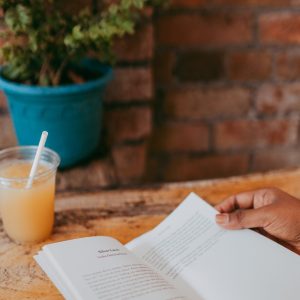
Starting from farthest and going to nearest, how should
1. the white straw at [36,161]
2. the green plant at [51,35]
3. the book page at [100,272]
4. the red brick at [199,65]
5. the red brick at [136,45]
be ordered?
the red brick at [199,65] < the red brick at [136,45] < the green plant at [51,35] < the white straw at [36,161] < the book page at [100,272]

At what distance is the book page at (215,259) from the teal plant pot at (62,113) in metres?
0.34

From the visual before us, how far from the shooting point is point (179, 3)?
1443 millimetres

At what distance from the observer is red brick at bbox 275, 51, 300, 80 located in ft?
5.09

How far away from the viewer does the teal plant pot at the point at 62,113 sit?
1.07m

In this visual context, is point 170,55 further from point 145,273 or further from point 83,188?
point 145,273

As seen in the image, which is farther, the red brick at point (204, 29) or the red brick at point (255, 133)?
the red brick at point (255, 133)

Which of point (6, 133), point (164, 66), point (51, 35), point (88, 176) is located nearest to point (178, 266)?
point (88, 176)

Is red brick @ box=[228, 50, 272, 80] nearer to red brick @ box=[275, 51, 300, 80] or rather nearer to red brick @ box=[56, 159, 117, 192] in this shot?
red brick @ box=[275, 51, 300, 80]

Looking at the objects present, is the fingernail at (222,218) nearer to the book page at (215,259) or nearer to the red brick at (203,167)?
the book page at (215,259)

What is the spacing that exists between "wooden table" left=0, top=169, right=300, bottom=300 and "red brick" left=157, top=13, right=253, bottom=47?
21.3 inches

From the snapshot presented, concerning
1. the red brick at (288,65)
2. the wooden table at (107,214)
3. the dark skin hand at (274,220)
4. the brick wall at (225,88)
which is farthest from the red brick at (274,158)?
the dark skin hand at (274,220)

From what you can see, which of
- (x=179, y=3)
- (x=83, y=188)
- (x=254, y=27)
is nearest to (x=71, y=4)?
(x=179, y=3)

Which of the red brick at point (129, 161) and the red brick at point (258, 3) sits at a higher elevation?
the red brick at point (258, 3)

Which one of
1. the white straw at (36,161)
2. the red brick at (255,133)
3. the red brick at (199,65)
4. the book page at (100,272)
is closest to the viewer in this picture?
the book page at (100,272)
